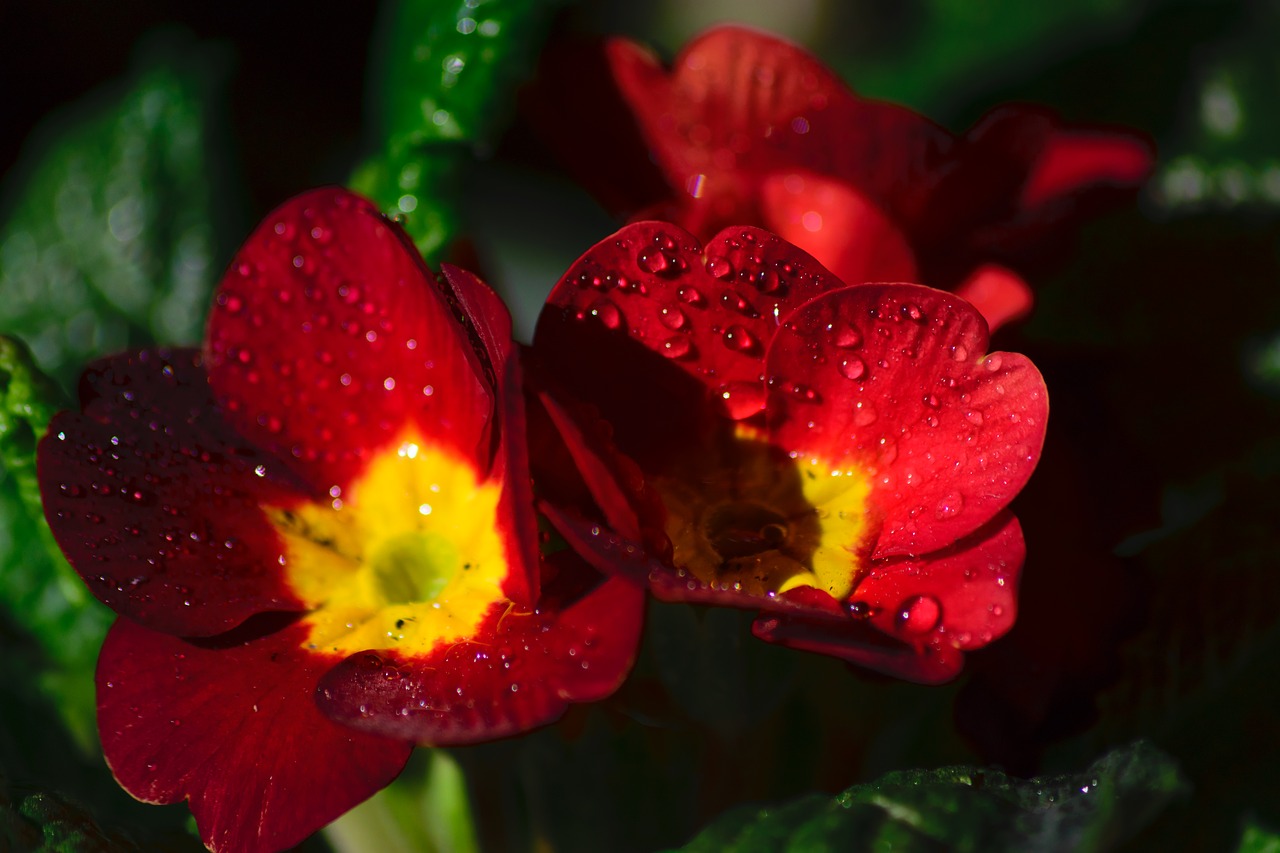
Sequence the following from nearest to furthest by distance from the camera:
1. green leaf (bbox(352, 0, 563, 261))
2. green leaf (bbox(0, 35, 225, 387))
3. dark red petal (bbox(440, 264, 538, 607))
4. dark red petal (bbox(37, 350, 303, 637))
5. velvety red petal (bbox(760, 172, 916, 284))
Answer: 1. dark red petal (bbox(440, 264, 538, 607))
2. dark red petal (bbox(37, 350, 303, 637))
3. velvety red petal (bbox(760, 172, 916, 284))
4. green leaf (bbox(352, 0, 563, 261))
5. green leaf (bbox(0, 35, 225, 387))

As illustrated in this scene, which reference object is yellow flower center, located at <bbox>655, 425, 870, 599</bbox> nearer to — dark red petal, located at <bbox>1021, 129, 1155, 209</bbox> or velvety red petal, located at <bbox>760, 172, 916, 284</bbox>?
velvety red petal, located at <bbox>760, 172, 916, 284</bbox>

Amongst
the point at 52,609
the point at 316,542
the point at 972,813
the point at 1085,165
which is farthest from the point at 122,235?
the point at 972,813

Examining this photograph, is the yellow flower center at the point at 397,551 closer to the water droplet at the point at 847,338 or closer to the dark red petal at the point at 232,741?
the dark red petal at the point at 232,741

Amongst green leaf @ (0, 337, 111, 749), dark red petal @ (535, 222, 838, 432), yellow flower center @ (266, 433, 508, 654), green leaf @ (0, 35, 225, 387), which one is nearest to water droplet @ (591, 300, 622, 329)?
dark red petal @ (535, 222, 838, 432)

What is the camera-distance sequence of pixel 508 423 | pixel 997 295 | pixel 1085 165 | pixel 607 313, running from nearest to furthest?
1. pixel 508 423
2. pixel 607 313
3. pixel 997 295
4. pixel 1085 165

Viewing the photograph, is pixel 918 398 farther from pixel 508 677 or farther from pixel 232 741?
pixel 232 741

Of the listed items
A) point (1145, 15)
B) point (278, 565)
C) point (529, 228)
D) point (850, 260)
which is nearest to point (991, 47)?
point (1145, 15)
